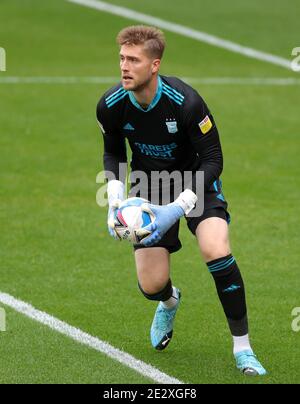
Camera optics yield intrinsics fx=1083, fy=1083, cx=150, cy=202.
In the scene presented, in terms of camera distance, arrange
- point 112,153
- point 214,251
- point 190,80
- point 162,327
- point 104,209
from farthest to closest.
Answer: point 190,80 → point 104,209 → point 162,327 → point 112,153 → point 214,251

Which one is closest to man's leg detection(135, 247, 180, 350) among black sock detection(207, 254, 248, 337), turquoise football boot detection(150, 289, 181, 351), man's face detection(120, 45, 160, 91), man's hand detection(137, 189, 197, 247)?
turquoise football boot detection(150, 289, 181, 351)

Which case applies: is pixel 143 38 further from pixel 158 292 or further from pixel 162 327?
pixel 162 327

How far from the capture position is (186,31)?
24.5 meters

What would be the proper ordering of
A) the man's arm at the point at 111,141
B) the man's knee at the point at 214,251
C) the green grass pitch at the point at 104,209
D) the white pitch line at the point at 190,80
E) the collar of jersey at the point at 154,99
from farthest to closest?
1. the white pitch line at the point at 190,80
2. the green grass pitch at the point at 104,209
3. the man's arm at the point at 111,141
4. the collar of jersey at the point at 154,99
5. the man's knee at the point at 214,251

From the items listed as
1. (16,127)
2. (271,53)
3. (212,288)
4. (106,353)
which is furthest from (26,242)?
(271,53)

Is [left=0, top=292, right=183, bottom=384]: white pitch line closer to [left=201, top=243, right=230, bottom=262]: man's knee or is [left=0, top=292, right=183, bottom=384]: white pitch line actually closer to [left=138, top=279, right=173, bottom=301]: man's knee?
[left=138, top=279, right=173, bottom=301]: man's knee

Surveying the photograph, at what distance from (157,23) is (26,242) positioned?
44.2ft

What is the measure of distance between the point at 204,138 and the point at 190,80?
12334 millimetres

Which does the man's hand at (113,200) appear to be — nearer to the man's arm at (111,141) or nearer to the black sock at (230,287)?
the man's arm at (111,141)

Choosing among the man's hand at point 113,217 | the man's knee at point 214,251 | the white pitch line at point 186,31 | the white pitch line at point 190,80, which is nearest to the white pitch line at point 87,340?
the man's knee at point 214,251

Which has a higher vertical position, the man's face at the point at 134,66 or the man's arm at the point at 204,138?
the man's face at the point at 134,66

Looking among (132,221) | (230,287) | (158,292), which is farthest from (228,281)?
(132,221)

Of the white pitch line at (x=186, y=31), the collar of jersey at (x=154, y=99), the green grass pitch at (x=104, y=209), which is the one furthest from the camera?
the white pitch line at (x=186, y=31)

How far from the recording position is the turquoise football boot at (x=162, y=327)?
8789mm
